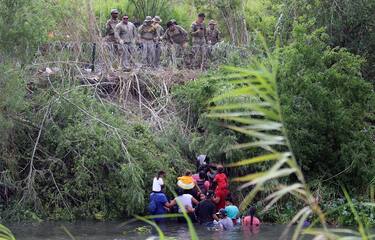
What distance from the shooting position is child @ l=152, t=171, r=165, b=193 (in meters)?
A: 20.0

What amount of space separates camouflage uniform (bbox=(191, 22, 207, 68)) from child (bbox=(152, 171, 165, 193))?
6425mm

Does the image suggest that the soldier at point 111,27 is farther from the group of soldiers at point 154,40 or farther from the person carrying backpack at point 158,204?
the person carrying backpack at point 158,204

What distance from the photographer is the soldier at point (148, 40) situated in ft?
82.8

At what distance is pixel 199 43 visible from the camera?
86.7ft

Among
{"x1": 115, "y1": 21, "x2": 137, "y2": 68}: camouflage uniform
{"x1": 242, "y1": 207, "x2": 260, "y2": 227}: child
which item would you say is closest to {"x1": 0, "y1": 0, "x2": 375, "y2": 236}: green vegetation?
{"x1": 242, "y1": 207, "x2": 260, "y2": 227}: child

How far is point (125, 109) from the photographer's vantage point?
23.5 m

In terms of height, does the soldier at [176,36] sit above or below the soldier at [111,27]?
below

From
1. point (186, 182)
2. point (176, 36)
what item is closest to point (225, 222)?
point (186, 182)

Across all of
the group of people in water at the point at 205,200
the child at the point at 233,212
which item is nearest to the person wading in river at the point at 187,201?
the group of people in water at the point at 205,200

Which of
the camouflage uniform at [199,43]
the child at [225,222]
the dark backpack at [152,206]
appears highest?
the camouflage uniform at [199,43]

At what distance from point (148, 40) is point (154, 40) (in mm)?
178

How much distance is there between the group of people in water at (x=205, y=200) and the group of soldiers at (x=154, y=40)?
5129 mm

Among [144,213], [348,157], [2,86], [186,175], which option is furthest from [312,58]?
[2,86]

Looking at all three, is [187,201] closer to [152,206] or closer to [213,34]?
[152,206]
